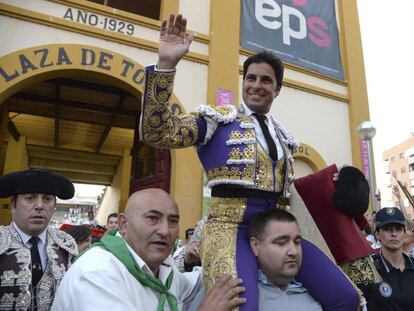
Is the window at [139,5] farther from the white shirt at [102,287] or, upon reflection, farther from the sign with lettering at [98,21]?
the white shirt at [102,287]

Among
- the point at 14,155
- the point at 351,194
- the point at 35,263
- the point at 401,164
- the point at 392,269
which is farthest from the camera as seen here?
the point at 401,164

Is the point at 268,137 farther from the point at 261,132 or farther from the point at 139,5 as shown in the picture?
the point at 139,5

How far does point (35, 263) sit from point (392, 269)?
2489 mm

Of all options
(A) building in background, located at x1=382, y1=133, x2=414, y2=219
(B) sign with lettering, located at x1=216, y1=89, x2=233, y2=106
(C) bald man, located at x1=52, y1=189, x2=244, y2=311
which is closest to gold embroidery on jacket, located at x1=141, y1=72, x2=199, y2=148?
(C) bald man, located at x1=52, y1=189, x2=244, y2=311

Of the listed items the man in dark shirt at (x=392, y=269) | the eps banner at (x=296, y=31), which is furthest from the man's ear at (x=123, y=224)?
the eps banner at (x=296, y=31)

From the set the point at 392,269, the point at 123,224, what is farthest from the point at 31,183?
the point at 392,269

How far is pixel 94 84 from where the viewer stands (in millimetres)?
8297

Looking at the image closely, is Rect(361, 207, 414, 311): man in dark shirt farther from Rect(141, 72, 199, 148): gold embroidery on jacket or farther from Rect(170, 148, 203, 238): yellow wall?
Rect(170, 148, 203, 238): yellow wall

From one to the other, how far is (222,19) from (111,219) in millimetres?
3975

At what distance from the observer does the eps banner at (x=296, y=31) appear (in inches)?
294

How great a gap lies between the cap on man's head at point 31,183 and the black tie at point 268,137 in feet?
4.29

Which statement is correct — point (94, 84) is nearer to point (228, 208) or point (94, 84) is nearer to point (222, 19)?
point (222, 19)

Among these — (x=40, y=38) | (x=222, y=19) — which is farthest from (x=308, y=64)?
(x=40, y=38)

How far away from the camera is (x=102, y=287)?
133 cm
